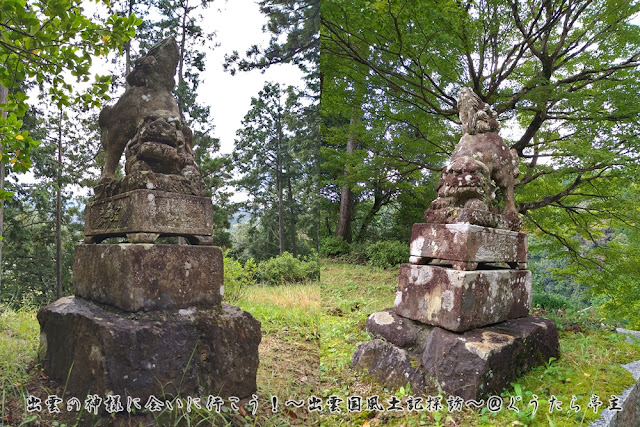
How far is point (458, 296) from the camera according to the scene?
9.30 ft

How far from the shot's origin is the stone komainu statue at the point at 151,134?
2.73 meters

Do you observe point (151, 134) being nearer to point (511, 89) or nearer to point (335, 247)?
point (511, 89)

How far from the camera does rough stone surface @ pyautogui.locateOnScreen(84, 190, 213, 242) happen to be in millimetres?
2566

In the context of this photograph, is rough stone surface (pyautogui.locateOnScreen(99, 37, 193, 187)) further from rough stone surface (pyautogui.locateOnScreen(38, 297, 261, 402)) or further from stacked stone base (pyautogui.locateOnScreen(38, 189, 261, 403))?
rough stone surface (pyautogui.locateOnScreen(38, 297, 261, 402))

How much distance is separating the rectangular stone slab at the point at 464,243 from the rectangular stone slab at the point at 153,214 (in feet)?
5.73

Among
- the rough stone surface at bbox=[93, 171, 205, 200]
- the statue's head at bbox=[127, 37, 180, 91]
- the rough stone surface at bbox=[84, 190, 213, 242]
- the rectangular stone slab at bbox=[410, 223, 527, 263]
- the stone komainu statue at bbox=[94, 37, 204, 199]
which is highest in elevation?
the statue's head at bbox=[127, 37, 180, 91]

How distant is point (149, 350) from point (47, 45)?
74.3 inches

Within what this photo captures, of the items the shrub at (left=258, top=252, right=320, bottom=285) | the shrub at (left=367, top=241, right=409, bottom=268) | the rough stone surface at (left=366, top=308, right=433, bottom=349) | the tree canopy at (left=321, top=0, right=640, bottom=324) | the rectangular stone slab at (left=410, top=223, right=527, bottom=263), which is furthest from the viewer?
the shrub at (left=367, top=241, right=409, bottom=268)

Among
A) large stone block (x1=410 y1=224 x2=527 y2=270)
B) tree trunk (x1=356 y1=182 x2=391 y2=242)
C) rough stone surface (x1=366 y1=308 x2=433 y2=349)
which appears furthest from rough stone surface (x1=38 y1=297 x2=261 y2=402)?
tree trunk (x1=356 y1=182 x2=391 y2=242)

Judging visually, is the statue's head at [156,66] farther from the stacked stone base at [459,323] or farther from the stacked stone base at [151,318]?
the stacked stone base at [459,323]

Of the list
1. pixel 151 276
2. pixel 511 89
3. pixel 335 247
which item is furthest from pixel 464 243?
pixel 335 247

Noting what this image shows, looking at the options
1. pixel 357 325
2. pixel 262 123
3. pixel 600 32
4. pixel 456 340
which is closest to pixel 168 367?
pixel 456 340

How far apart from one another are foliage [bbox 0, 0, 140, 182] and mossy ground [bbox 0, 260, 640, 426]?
1.52m

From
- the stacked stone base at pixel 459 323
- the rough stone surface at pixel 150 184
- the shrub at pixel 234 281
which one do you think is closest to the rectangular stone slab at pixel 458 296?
the stacked stone base at pixel 459 323
